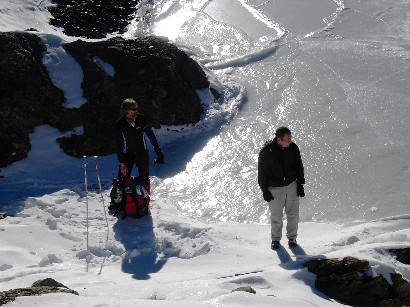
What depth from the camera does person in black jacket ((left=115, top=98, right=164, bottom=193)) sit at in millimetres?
8281

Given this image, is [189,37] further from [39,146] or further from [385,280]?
[385,280]

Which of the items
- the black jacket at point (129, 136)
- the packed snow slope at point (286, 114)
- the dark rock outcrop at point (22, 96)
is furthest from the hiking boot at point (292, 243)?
the dark rock outcrop at point (22, 96)

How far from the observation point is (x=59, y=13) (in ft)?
55.8

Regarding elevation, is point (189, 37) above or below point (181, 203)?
above

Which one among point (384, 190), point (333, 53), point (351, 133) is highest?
point (333, 53)

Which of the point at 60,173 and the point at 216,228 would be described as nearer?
the point at 216,228

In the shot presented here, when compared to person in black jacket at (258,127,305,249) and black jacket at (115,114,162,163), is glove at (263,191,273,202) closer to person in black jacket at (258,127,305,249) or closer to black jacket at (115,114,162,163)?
person in black jacket at (258,127,305,249)

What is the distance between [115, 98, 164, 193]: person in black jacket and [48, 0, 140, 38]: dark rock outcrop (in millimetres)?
7914

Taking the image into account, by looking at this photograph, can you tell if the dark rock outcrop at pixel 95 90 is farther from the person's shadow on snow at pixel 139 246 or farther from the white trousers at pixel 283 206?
the white trousers at pixel 283 206

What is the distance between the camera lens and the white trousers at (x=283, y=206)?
7.27 meters

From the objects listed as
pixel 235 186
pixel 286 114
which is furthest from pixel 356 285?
pixel 286 114

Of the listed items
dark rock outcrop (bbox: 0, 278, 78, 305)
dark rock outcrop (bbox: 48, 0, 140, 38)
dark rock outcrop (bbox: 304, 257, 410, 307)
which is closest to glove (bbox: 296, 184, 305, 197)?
dark rock outcrop (bbox: 304, 257, 410, 307)

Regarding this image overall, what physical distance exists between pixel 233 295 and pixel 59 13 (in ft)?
47.0

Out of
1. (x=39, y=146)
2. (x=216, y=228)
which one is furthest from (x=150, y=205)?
(x=39, y=146)
